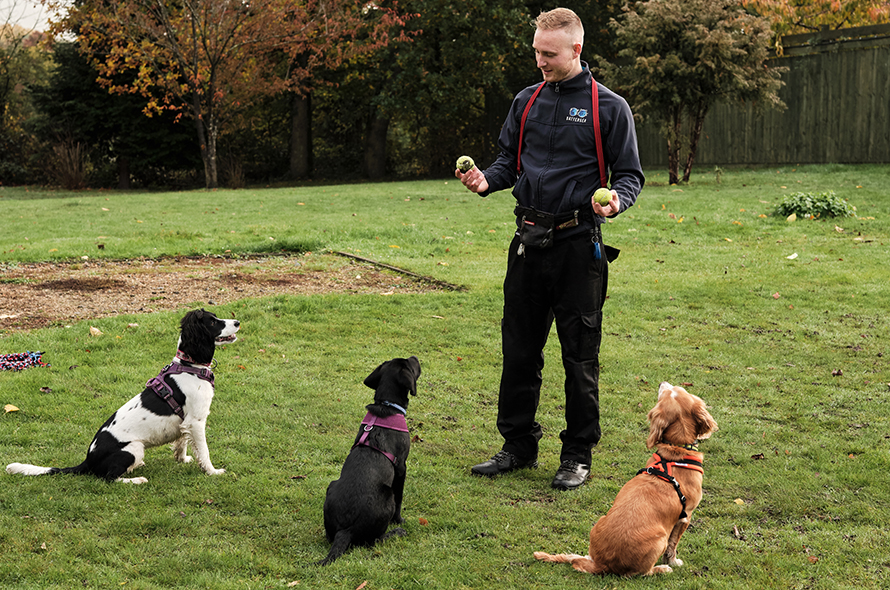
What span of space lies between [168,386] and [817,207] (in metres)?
11.1

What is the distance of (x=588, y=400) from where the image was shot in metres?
4.38

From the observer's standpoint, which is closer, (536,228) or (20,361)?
(536,228)

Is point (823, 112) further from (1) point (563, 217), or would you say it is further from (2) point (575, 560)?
(2) point (575, 560)

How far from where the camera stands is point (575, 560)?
3.35 m

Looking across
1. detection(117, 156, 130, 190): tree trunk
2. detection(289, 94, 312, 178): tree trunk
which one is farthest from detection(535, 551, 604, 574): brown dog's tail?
detection(117, 156, 130, 190): tree trunk

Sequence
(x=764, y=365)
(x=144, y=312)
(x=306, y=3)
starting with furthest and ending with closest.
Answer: (x=306, y=3) < (x=144, y=312) < (x=764, y=365)

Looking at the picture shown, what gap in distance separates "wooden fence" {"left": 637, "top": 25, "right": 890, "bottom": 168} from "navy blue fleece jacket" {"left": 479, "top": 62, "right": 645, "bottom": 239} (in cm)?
1569

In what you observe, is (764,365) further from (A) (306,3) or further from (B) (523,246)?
(A) (306,3)

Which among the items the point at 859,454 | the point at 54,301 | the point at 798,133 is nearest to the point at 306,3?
the point at 798,133

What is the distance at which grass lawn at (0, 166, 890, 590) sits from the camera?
136 inches

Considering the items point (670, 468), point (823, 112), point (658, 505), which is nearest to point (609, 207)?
point (670, 468)

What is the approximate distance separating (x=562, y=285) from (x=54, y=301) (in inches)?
242

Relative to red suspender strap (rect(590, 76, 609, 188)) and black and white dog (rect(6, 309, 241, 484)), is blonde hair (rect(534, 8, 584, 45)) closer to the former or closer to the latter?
red suspender strap (rect(590, 76, 609, 188))

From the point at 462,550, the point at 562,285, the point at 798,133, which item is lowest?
the point at 462,550
